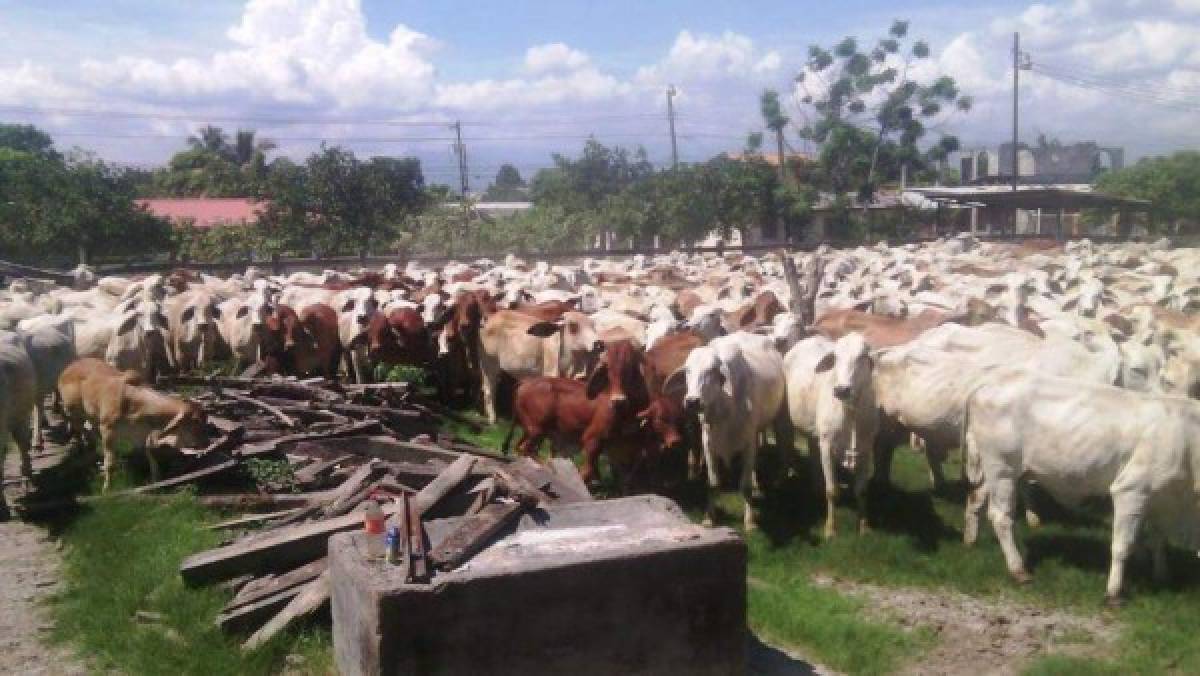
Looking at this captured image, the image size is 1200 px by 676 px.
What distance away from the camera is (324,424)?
507 inches

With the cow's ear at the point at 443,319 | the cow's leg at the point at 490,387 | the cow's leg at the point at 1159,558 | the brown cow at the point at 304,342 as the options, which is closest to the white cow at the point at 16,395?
the brown cow at the point at 304,342

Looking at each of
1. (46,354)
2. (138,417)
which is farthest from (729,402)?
(46,354)

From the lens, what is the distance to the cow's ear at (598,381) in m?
11.6

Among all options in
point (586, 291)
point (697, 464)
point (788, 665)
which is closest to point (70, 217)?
point (586, 291)

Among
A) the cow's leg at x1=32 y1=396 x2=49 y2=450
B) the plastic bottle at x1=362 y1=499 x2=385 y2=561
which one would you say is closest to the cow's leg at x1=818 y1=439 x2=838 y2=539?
the plastic bottle at x1=362 y1=499 x2=385 y2=561

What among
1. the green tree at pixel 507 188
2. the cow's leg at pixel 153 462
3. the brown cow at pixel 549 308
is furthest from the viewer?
the green tree at pixel 507 188

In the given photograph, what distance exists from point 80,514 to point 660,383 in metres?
6.01

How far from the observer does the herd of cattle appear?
31.4ft

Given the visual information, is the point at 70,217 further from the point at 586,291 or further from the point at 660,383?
the point at 660,383

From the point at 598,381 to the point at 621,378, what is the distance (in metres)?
0.29

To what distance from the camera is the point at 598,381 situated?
11594 millimetres

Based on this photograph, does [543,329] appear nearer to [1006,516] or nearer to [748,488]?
[748,488]

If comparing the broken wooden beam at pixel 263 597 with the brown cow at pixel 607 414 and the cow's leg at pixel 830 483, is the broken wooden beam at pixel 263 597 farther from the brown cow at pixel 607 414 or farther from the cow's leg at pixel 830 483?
the cow's leg at pixel 830 483

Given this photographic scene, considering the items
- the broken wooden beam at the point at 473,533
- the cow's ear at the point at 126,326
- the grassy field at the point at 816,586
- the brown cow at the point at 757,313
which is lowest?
the grassy field at the point at 816,586
